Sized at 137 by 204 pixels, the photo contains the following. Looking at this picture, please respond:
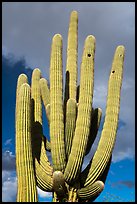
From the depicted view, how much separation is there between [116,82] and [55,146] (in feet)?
7.70

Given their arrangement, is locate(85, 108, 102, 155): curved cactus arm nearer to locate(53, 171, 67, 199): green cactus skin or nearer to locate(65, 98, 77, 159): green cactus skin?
locate(65, 98, 77, 159): green cactus skin

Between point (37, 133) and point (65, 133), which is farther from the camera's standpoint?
point (37, 133)

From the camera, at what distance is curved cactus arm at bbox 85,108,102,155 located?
1004cm

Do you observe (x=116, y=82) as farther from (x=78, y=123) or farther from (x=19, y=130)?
(x=19, y=130)

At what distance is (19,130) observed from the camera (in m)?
8.62

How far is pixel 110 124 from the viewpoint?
31.8 ft

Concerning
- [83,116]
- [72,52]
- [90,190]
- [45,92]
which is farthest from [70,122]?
[72,52]

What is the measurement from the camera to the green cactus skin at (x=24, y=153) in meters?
8.39

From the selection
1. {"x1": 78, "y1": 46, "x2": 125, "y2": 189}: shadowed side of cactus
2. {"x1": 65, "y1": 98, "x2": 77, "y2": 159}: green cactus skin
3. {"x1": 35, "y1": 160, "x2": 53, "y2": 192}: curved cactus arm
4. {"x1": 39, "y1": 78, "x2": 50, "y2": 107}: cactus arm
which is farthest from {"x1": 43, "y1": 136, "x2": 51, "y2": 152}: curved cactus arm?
{"x1": 78, "y1": 46, "x2": 125, "y2": 189}: shadowed side of cactus

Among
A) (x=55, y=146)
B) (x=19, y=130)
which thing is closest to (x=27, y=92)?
(x=19, y=130)

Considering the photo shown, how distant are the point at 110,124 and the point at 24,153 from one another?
237 centimetres

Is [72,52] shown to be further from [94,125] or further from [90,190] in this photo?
[90,190]

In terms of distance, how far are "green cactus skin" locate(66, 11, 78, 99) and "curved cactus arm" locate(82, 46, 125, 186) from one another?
0.99 meters

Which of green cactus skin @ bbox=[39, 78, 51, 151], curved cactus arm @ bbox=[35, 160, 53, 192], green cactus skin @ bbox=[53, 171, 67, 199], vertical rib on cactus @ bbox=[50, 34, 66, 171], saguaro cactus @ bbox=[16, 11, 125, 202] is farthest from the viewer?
green cactus skin @ bbox=[39, 78, 51, 151]
